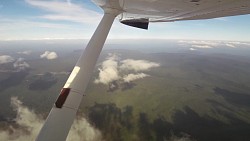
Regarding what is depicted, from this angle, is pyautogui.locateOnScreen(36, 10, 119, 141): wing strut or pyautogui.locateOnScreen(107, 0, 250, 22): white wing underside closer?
pyautogui.locateOnScreen(107, 0, 250, 22): white wing underside

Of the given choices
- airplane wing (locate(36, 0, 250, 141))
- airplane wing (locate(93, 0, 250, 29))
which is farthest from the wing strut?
airplane wing (locate(93, 0, 250, 29))

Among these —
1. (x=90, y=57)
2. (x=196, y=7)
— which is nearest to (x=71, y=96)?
(x=90, y=57)

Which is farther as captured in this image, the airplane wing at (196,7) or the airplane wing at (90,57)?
the airplane wing at (90,57)

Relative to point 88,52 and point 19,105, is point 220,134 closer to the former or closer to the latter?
point 88,52

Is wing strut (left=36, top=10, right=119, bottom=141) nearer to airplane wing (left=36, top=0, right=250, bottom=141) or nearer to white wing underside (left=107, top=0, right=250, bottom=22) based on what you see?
airplane wing (left=36, top=0, right=250, bottom=141)

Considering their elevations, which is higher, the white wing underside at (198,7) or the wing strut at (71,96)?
the white wing underside at (198,7)

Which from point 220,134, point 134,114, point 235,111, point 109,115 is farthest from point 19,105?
point 235,111

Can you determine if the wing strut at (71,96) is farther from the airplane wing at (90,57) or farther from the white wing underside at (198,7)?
the white wing underside at (198,7)

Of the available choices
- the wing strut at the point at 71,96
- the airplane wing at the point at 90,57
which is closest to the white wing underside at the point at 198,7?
the airplane wing at the point at 90,57
